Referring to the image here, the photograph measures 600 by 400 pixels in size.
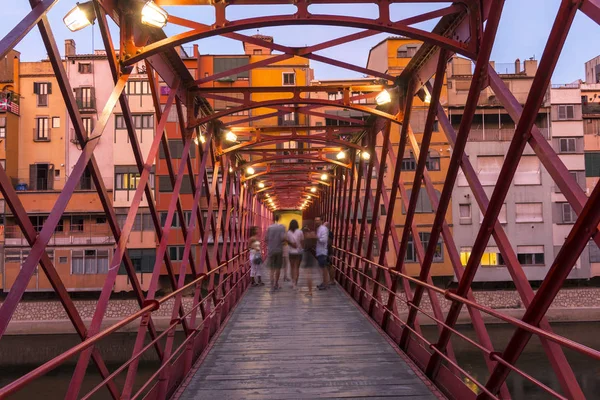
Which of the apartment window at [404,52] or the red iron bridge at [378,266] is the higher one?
the apartment window at [404,52]

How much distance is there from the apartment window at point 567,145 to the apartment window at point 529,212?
11.4ft

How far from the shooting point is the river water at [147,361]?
19.3 meters

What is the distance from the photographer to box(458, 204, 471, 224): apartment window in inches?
1190

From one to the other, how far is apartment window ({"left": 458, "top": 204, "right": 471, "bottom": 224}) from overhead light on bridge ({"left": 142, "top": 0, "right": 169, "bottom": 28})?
27134mm

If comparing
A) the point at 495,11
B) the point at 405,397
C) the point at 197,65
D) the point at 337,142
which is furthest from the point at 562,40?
the point at 197,65

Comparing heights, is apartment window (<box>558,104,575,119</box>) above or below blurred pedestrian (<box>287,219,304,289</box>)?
above

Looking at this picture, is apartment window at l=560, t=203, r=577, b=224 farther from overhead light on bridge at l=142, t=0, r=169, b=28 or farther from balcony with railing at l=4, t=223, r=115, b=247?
overhead light on bridge at l=142, t=0, r=169, b=28

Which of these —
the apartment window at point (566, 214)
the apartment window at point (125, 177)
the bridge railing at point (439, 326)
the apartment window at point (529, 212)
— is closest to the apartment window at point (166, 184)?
the apartment window at point (125, 177)

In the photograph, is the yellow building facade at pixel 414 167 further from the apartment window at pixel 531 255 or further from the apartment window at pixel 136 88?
the apartment window at pixel 136 88

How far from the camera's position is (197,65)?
32625 millimetres

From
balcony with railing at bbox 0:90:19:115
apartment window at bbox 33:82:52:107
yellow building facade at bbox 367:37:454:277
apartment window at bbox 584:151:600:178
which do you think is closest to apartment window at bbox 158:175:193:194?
apartment window at bbox 33:82:52:107

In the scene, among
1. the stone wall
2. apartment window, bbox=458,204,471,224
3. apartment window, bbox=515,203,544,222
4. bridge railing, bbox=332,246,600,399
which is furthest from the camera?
apartment window, bbox=458,204,471,224

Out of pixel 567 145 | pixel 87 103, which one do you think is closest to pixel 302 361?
pixel 567 145

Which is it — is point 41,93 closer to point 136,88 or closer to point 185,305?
point 136,88
